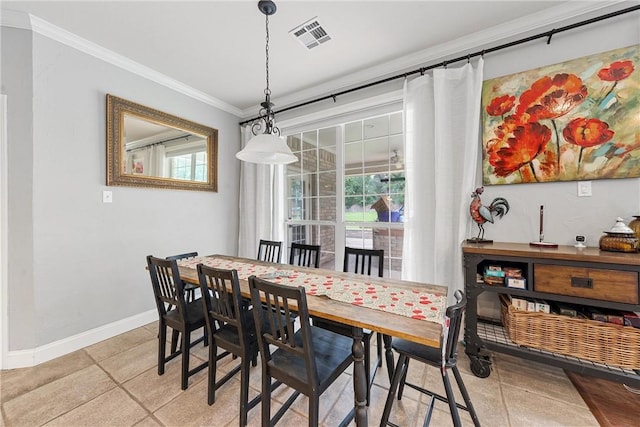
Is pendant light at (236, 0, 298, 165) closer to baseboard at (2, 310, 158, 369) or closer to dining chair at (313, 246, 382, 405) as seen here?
dining chair at (313, 246, 382, 405)

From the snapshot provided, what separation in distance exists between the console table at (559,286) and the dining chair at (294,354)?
3.63 ft

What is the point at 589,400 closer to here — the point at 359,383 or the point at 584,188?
the point at 584,188

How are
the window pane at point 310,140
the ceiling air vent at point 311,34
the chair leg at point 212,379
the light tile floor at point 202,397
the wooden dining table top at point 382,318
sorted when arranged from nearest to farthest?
the wooden dining table top at point 382,318 < the light tile floor at point 202,397 < the chair leg at point 212,379 < the ceiling air vent at point 311,34 < the window pane at point 310,140

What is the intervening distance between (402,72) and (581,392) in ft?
9.77

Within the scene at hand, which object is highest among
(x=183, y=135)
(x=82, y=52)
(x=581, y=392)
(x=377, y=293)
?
(x=82, y=52)

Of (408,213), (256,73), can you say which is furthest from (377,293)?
(256,73)

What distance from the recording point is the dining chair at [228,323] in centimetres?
144

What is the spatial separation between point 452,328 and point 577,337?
112 centimetres

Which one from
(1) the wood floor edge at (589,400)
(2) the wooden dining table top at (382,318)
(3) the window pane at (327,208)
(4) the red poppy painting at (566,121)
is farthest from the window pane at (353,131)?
(1) the wood floor edge at (589,400)

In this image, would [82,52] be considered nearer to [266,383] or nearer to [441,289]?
[266,383]

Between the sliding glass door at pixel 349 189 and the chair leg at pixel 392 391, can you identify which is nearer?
the chair leg at pixel 392 391

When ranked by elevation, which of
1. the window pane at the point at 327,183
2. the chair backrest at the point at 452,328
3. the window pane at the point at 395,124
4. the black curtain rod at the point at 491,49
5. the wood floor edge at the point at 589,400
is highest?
the black curtain rod at the point at 491,49

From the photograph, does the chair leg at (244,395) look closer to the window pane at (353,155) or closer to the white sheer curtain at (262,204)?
the white sheer curtain at (262,204)

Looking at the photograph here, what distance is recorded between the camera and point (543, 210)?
80.7 inches
